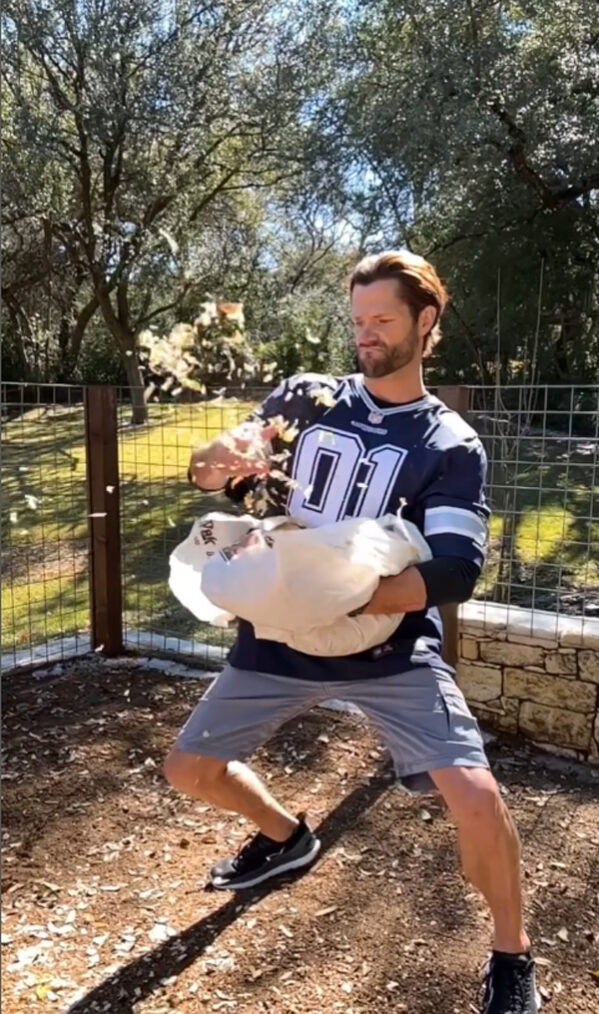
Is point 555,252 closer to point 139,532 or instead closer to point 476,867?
point 139,532

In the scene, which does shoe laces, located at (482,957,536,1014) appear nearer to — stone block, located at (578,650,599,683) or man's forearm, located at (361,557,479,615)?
man's forearm, located at (361,557,479,615)

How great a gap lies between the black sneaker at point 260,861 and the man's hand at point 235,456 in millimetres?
1105

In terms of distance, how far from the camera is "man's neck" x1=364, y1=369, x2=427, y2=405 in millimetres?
1910

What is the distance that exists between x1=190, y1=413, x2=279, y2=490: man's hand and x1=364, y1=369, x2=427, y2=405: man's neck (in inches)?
10.0

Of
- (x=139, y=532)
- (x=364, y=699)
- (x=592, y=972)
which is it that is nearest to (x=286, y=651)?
(x=364, y=699)

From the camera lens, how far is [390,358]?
1869mm

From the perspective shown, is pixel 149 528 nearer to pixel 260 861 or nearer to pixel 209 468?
pixel 260 861

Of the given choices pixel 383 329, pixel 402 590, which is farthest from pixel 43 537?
pixel 402 590

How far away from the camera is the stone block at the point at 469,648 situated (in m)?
3.42

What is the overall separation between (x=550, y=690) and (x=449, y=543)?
1.79 meters

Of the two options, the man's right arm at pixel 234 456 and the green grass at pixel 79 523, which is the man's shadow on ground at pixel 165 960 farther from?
the green grass at pixel 79 523

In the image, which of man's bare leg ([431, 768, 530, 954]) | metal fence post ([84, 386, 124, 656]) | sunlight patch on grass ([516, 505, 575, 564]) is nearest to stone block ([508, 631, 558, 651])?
man's bare leg ([431, 768, 530, 954])

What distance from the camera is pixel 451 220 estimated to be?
977 cm

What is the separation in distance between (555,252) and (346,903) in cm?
952
